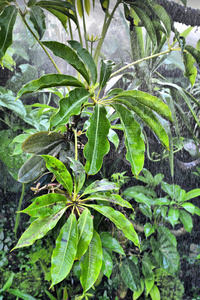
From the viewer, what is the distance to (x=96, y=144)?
0.49m

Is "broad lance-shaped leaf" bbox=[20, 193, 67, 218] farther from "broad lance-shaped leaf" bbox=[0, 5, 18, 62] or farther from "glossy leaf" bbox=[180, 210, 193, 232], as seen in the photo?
"glossy leaf" bbox=[180, 210, 193, 232]

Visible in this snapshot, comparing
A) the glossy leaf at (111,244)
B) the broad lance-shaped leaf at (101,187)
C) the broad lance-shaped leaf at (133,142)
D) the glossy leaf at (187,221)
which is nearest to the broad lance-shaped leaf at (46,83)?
the broad lance-shaped leaf at (133,142)

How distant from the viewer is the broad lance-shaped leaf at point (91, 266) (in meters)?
0.51

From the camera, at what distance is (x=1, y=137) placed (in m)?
1.19

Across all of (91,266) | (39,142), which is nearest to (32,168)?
(39,142)

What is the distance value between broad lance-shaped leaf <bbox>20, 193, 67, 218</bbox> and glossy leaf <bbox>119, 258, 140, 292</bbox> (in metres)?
0.86

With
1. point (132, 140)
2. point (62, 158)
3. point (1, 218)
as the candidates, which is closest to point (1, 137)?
point (1, 218)

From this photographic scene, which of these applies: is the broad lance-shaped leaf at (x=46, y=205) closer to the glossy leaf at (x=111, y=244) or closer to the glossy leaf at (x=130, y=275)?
the glossy leaf at (x=111, y=244)

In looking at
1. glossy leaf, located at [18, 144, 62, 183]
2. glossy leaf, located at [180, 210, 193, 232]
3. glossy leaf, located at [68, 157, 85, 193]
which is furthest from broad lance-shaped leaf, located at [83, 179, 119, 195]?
glossy leaf, located at [180, 210, 193, 232]

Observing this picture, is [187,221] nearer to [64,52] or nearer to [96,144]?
[96,144]

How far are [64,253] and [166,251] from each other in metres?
0.92

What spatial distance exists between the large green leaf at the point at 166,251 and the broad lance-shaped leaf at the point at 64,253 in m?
0.89

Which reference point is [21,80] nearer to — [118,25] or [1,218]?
[118,25]

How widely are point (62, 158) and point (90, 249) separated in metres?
0.25
